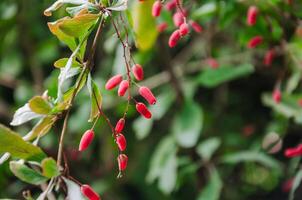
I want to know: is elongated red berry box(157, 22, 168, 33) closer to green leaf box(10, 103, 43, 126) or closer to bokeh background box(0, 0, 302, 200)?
bokeh background box(0, 0, 302, 200)

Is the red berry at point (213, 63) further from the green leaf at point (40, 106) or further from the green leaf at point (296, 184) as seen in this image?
the green leaf at point (40, 106)

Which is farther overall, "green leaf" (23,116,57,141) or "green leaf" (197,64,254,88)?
"green leaf" (197,64,254,88)

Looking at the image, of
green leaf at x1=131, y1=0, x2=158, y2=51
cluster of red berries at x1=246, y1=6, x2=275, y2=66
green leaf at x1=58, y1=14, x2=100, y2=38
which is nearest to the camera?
green leaf at x1=58, y1=14, x2=100, y2=38

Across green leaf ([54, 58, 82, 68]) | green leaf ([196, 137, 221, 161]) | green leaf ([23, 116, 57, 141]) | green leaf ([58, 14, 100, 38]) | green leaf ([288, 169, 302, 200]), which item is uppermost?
→ green leaf ([58, 14, 100, 38])

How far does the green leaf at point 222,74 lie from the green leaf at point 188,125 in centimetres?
11

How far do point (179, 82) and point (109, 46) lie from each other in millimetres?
338

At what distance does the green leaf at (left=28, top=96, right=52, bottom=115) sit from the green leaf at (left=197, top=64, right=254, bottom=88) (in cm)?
99

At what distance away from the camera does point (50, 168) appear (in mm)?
1054

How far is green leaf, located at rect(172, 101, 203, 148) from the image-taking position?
6.37 ft

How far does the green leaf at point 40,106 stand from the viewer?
1084 millimetres

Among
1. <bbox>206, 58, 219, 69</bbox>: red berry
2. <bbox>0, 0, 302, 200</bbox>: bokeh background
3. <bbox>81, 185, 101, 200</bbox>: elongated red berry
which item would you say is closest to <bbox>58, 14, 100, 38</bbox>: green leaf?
<bbox>81, 185, 101, 200</bbox>: elongated red berry

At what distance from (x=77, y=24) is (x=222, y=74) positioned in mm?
1063

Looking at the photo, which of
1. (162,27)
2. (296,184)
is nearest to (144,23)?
(162,27)

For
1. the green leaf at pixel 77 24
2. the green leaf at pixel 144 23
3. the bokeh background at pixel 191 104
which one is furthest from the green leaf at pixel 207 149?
the green leaf at pixel 77 24
